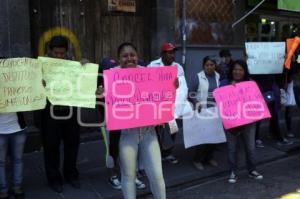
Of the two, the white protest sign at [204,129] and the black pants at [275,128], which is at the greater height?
the white protest sign at [204,129]

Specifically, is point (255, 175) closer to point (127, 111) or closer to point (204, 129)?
point (204, 129)

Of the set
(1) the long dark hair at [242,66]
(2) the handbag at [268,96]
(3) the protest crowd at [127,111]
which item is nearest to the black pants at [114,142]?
(3) the protest crowd at [127,111]

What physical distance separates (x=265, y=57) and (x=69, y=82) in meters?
3.38

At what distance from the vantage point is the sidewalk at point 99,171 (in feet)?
18.2

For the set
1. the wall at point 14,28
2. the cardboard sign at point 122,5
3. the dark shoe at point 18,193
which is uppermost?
the cardboard sign at point 122,5

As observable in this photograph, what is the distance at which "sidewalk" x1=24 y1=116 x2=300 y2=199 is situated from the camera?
5.55 m

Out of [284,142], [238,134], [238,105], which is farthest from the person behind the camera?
[284,142]

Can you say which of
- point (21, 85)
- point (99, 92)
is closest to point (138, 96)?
point (99, 92)

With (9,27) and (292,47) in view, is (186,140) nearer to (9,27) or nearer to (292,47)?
(292,47)

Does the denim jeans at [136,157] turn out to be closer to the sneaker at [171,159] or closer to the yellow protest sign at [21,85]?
the yellow protest sign at [21,85]

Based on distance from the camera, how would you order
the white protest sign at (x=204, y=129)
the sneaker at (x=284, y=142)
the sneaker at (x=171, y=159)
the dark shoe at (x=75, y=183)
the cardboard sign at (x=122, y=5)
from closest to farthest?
the dark shoe at (x=75, y=183) < the white protest sign at (x=204, y=129) < the sneaker at (x=171, y=159) < the sneaker at (x=284, y=142) < the cardboard sign at (x=122, y=5)

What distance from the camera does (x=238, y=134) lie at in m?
6.17

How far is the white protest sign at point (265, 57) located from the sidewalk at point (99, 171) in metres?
1.34

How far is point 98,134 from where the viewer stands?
8094mm
